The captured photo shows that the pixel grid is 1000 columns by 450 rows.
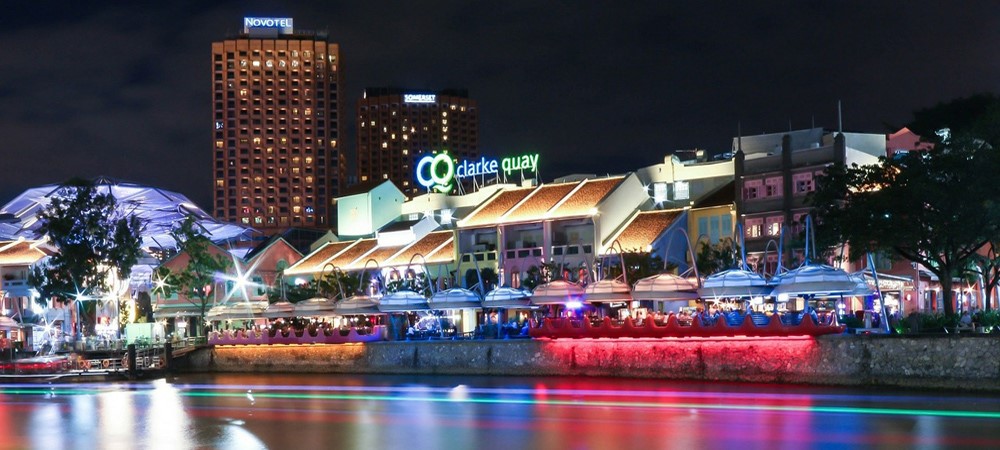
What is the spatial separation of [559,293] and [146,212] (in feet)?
262

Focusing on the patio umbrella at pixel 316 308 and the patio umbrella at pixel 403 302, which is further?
the patio umbrella at pixel 316 308

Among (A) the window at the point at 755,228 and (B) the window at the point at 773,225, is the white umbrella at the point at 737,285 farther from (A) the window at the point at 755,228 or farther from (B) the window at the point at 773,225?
(A) the window at the point at 755,228

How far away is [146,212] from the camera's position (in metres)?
132

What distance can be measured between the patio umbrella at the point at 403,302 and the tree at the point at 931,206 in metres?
24.8

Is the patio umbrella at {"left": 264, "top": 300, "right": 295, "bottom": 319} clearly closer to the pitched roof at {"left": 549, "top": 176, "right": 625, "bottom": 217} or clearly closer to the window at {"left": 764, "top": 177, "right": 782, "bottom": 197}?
the pitched roof at {"left": 549, "top": 176, "right": 625, "bottom": 217}

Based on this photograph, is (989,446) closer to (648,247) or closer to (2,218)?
(648,247)

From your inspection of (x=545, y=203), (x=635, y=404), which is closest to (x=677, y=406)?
(x=635, y=404)

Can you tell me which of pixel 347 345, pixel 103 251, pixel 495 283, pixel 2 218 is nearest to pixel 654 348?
pixel 347 345

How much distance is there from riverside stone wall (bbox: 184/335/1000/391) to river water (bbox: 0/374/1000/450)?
3.74 ft

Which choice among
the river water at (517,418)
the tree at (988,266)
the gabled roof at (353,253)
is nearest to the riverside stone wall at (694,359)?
the river water at (517,418)

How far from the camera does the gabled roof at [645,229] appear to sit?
3135 inches

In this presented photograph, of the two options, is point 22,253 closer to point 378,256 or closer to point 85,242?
point 85,242

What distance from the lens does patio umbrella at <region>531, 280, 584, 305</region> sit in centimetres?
6394

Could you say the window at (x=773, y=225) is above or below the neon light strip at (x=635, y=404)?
above
